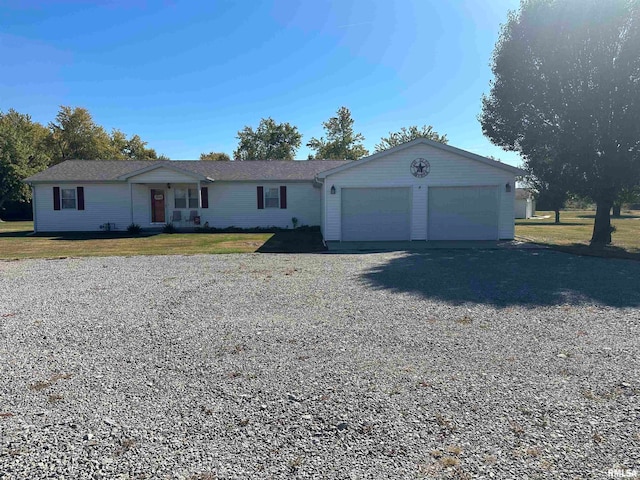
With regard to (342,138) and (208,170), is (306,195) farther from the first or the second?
(342,138)

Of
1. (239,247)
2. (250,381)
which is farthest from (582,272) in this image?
(239,247)

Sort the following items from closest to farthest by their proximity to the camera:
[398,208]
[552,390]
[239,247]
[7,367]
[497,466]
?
1. [497,466]
2. [552,390]
3. [7,367]
4. [239,247]
5. [398,208]

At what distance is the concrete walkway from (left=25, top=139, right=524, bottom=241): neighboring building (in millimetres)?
634

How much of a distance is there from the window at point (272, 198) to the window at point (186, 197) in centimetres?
357

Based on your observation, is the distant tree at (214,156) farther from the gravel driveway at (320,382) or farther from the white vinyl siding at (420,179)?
the gravel driveway at (320,382)

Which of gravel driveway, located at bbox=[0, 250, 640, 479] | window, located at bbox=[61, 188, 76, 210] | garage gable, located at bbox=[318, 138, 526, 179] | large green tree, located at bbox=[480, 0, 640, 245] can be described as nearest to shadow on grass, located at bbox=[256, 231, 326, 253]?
garage gable, located at bbox=[318, 138, 526, 179]

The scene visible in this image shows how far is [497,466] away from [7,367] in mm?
4186

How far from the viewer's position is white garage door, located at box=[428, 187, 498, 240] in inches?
584

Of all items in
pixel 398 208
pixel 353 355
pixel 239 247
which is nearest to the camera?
pixel 353 355

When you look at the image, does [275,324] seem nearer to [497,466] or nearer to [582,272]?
[497,466]

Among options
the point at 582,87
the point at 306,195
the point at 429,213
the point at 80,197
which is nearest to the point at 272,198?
the point at 306,195

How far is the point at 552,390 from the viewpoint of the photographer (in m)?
3.33

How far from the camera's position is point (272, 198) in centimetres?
2086

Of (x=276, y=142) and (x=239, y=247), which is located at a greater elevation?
(x=276, y=142)
